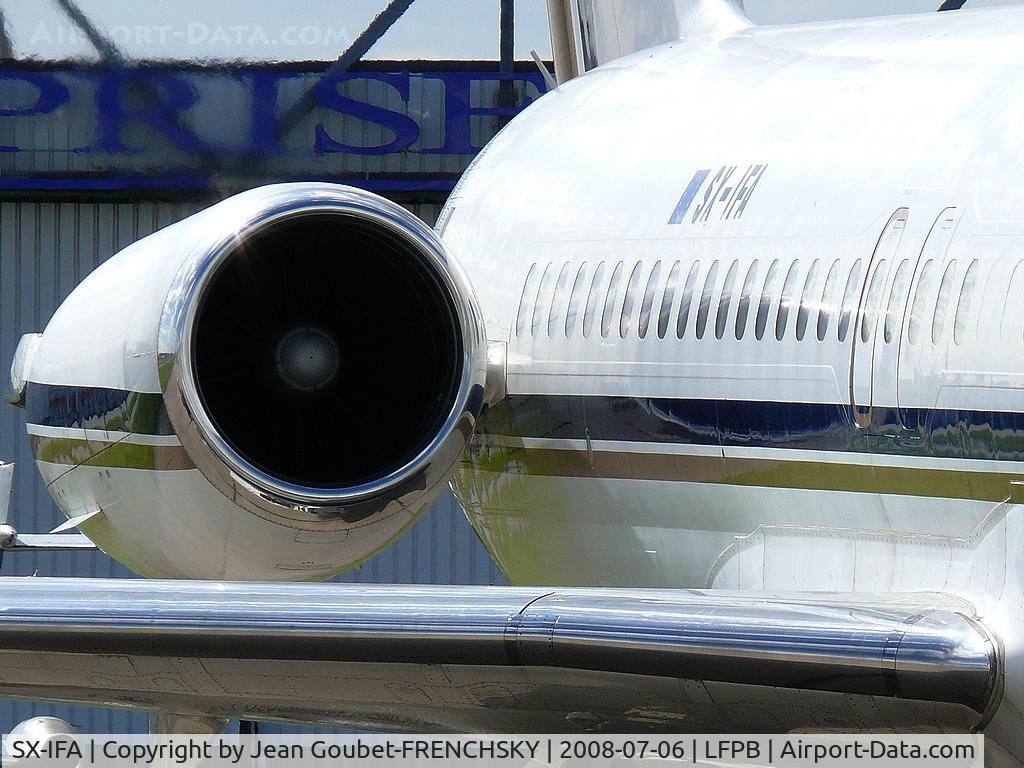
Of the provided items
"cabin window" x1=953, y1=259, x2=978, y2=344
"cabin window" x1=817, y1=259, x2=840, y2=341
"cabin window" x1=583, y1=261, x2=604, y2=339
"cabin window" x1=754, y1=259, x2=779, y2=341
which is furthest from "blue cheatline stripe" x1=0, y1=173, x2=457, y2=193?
"cabin window" x1=953, y1=259, x2=978, y2=344

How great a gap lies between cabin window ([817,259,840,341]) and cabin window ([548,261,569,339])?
1849mm

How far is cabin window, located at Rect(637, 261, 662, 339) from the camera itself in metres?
6.42

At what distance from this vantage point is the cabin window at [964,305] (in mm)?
4641

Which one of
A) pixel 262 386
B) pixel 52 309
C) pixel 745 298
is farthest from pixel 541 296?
pixel 52 309

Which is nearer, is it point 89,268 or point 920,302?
point 920,302

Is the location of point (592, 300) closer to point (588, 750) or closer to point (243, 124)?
point (588, 750)

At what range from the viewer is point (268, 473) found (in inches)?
231

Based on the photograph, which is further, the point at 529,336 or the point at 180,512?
the point at 529,336

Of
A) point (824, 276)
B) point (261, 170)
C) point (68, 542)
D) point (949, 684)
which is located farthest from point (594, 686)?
point (261, 170)

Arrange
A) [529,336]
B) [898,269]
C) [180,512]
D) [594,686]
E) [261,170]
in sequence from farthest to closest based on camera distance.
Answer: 1. [261,170]
2. [529,336]
3. [180,512]
4. [898,269]
5. [594,686]

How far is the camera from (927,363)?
475cm

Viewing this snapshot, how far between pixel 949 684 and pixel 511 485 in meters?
3.42

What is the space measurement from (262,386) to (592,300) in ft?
4.19

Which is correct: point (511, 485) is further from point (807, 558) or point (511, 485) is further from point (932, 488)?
point (932, 488)
